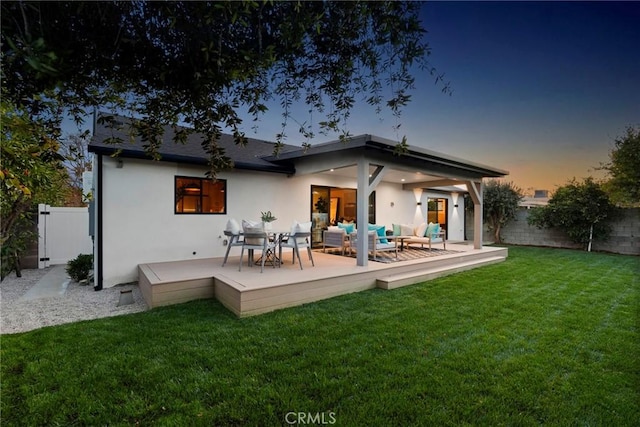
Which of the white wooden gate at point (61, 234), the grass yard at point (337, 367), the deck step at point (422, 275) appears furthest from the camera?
the white wooden gate at point (61, 234)

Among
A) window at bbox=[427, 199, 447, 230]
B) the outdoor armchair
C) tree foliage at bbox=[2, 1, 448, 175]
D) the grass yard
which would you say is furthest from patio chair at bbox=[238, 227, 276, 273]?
window at bbox=[427, 199, 447, 230]

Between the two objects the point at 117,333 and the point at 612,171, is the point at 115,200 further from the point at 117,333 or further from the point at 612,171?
the point at 612,171

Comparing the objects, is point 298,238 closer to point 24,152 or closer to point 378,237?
point 378,237

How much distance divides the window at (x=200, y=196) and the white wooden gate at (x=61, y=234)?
394 cm

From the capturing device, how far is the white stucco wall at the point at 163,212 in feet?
21.5

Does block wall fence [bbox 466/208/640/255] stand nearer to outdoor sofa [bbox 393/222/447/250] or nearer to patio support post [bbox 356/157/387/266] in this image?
outdoor sofa [bbox 393/222/447/250]

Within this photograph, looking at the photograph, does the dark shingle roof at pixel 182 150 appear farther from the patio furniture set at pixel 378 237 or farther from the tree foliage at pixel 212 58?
the tree foliage at pixel 212 58

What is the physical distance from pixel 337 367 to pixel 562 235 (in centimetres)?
1526

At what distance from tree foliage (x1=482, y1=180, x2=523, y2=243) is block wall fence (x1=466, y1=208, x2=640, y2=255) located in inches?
13.3

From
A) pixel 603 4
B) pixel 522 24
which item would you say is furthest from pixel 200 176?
pixel 603 4

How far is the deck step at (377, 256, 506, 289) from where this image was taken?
6.41 m

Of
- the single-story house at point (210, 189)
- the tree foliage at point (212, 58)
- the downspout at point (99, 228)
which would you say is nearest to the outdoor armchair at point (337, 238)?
the single-story house at point (210, 189)

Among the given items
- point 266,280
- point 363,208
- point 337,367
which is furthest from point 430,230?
point 337,367

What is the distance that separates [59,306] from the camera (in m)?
5.26
